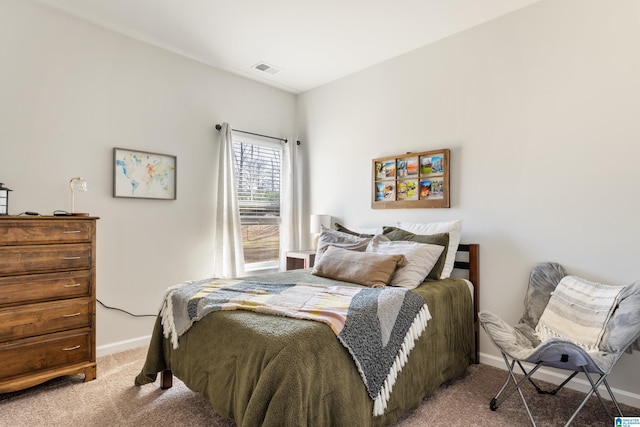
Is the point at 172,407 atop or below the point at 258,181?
below

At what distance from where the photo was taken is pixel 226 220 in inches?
142

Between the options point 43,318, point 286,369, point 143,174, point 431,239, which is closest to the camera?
point 286,369

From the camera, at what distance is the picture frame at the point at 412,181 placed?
3.02m

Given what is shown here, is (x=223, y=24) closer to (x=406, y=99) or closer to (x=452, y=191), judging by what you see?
(x=406, y=99)

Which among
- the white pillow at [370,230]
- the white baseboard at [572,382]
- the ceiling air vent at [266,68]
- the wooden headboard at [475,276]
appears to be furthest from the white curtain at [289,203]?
the white baseboard at [572,382]

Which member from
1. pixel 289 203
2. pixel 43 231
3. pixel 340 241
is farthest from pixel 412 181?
pixel 43 231

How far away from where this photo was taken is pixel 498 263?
2.72 meters

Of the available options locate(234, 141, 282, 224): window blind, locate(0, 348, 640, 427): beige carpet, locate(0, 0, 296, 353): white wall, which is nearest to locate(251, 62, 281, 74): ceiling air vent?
locate(0, 0, 296, 353): white wall

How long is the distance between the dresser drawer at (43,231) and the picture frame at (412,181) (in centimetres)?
238

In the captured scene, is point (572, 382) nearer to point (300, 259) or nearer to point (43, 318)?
point (300, 259)

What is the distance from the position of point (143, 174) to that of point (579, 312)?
131 inches

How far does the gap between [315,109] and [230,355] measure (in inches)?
124

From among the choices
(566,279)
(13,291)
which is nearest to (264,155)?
(13,291)

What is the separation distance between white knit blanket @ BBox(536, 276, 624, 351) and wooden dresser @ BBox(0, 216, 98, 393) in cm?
291
